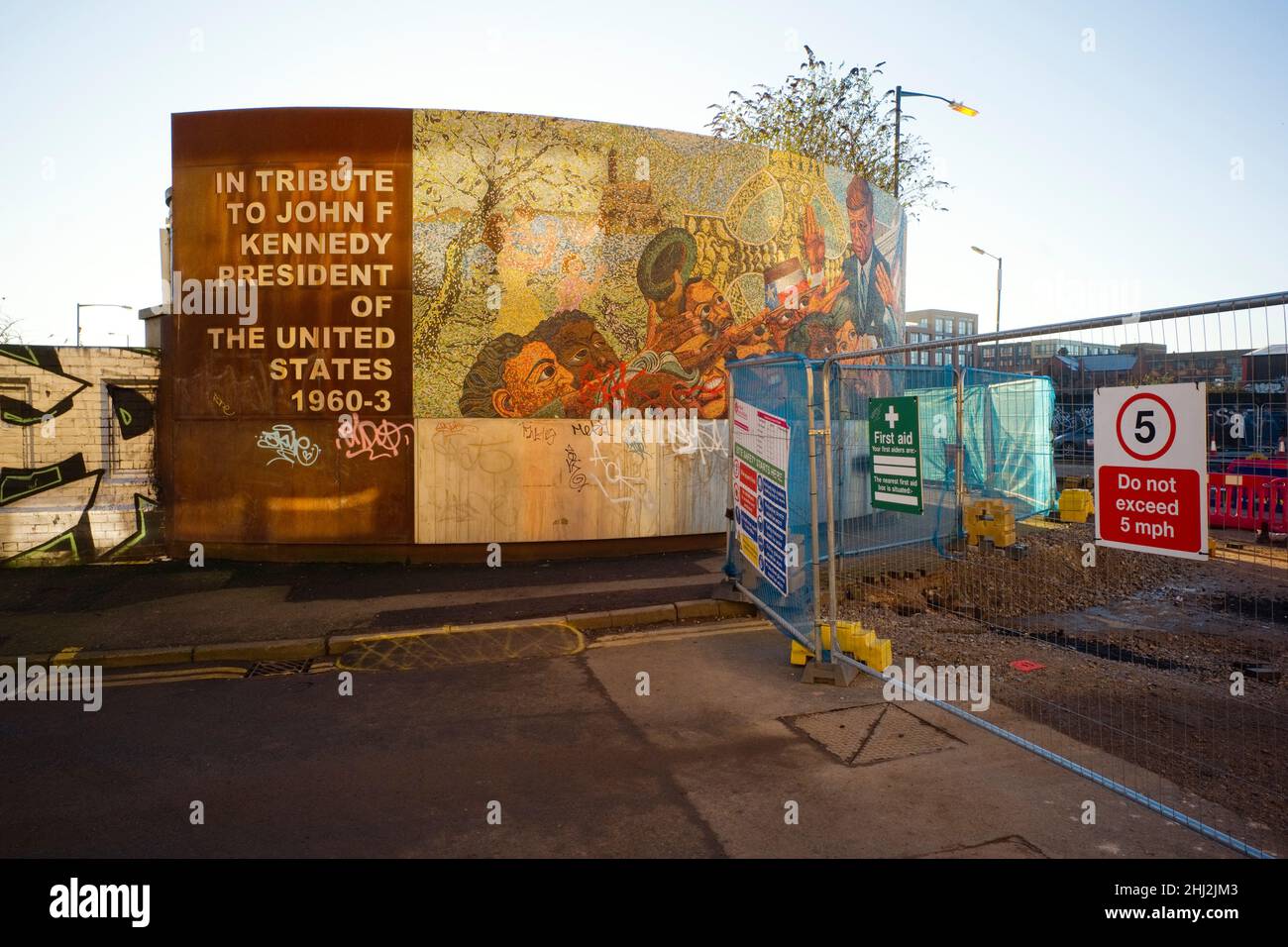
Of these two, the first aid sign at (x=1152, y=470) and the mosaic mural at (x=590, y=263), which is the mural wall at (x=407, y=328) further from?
the first aid sign at (x=1152, y=470)

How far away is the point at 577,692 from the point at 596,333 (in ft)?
20.5

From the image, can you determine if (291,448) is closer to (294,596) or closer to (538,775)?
(294,596)

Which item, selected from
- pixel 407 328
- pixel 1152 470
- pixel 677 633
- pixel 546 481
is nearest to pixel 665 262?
pixel 546 481

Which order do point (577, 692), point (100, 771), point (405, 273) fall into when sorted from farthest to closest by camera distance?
point (405, 273), point (577, 692), point (100, 771)

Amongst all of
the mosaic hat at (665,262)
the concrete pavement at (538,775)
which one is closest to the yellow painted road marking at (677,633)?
the concrete pavement at (538,775)

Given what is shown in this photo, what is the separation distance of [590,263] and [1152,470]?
8411mm

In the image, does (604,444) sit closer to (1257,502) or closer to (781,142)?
(1257,502)

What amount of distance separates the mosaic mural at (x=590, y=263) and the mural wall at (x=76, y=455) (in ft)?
13.3

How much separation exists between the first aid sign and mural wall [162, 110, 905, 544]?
24.7 ft

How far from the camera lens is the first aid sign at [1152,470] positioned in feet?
13.3

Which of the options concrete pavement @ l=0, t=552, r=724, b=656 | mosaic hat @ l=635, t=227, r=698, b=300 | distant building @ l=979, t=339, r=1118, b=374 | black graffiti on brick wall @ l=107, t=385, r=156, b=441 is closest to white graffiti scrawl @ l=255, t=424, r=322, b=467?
concrete pavement @ l=0, t=552, r=724, b=656
